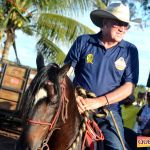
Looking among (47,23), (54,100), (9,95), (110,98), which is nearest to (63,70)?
(54,100)

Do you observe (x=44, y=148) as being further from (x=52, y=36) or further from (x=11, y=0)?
(x=52, y=36)

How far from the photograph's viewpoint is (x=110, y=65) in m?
5.20

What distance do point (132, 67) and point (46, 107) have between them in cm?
149

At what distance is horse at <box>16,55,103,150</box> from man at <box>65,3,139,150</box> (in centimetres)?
69

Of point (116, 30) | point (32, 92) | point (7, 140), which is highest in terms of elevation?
point (116, 30)

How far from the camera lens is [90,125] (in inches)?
194

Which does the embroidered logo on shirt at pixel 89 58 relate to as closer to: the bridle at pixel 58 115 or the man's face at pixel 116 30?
the man's face at pixel 116 30

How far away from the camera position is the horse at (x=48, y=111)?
13.4ft

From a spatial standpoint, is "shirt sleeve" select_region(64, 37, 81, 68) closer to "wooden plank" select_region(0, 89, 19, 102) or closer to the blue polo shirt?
the blue polo shirt

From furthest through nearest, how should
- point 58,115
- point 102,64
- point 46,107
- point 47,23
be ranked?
point 47,23 → point 102,64 → point 58,115 → point 46,107

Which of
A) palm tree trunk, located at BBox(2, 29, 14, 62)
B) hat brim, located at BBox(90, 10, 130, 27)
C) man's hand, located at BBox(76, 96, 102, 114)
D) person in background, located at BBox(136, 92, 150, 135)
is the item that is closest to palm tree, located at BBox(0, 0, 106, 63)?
palm tree trunk, located at BBox(2, 29, 14, 62)

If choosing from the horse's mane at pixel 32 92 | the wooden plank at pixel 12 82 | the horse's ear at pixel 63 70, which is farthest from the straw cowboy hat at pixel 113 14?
the wooden plank at pixel 12 82

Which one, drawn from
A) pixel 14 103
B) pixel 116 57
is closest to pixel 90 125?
pixel 116 57

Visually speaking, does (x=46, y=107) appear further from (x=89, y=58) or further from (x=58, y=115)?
(x=89, y=58)
